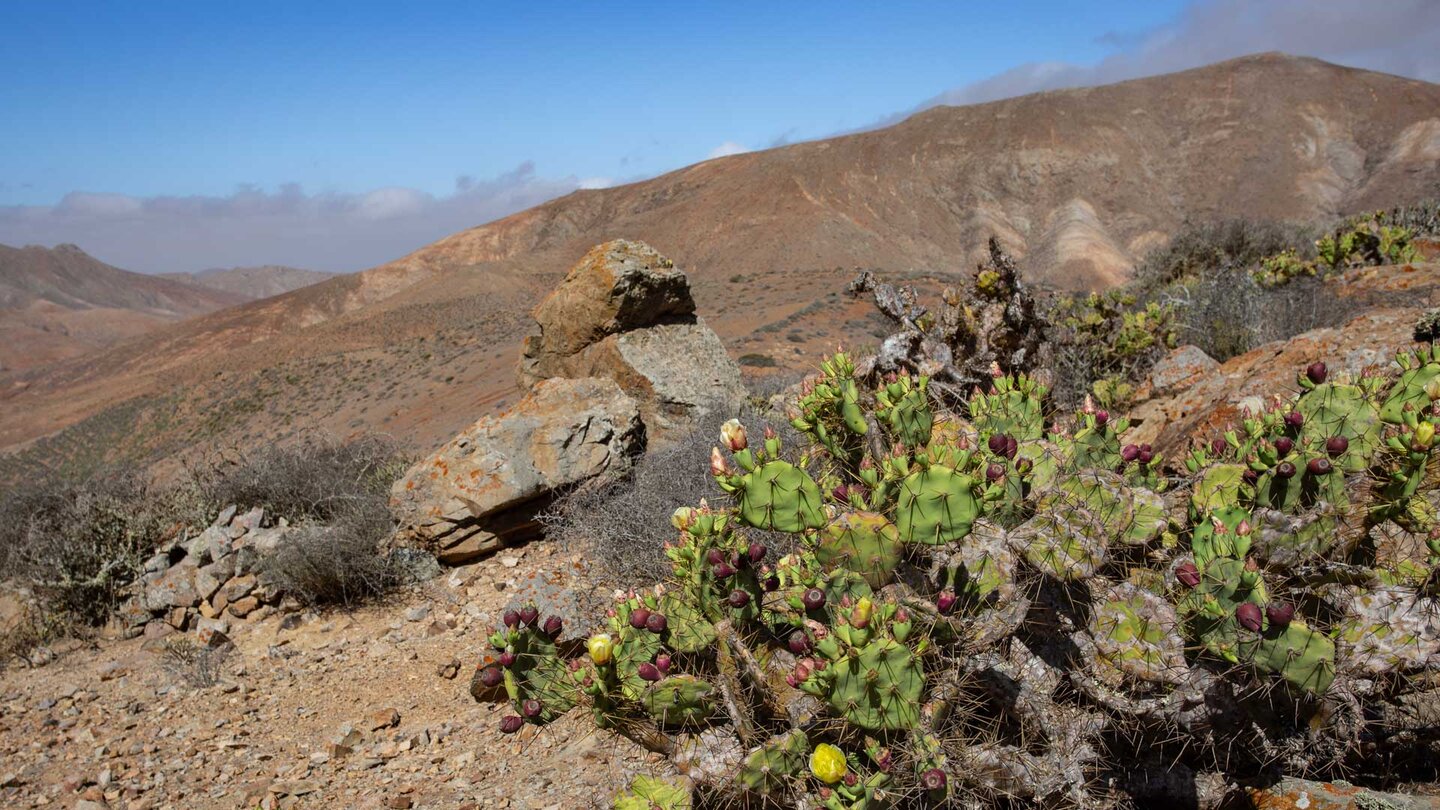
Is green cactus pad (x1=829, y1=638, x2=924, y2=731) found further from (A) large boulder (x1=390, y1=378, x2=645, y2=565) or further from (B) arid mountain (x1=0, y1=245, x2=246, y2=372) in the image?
(B) arid mountain (x1=0, y1=245, x2=246, y2=372)

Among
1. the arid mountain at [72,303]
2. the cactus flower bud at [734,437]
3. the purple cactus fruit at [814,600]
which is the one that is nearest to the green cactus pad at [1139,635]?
the purple cactus fruit at [814,600]

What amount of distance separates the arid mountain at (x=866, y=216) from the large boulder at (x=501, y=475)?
1870 cm

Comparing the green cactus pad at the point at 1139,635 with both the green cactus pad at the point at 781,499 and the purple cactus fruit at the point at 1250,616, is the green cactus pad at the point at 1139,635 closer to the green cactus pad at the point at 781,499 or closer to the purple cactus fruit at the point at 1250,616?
the purple cactus fruit at the point at 1250,616

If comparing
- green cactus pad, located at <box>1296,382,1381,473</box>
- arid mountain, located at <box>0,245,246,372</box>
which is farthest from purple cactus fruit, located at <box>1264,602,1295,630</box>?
arid mountain, located at <box>0,245,246,372</box>

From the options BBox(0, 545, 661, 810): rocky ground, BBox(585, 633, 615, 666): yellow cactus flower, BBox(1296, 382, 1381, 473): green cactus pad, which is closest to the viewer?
BBox(585, 633, 615, 666): yellow cactus flower

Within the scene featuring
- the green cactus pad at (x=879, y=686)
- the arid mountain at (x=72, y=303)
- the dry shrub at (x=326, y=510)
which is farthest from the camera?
the arid mountain at (x=72, y=303)

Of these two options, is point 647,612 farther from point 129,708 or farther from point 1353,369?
point 1353,369

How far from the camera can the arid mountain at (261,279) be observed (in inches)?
6698

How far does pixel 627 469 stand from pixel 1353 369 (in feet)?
17.0

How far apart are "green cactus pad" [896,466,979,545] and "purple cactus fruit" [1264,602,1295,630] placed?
875 millimetres

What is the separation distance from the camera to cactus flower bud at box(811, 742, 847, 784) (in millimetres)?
2342

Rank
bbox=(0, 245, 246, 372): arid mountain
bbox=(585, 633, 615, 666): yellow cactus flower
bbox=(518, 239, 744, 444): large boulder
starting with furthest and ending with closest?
bbox=(0, 245, 246, 372): arid mountain → bbox=(518, 239, 744, 444): large boulder → bbox=(585, 633, 615, 666): yellow cactus flower

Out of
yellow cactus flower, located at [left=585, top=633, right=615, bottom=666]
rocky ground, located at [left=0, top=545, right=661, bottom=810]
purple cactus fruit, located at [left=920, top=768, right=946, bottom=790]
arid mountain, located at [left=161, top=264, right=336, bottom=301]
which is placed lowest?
rocky ground, located at [left=0, top=545, right=661, bottom=810]

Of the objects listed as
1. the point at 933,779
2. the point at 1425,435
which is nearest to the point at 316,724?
the point at 933,779
